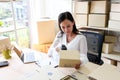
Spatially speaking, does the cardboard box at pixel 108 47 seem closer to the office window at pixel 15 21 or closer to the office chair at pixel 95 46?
the office chair at pixel 95 46

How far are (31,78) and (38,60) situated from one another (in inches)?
16.3

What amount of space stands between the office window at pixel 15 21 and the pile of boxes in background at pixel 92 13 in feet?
3.50

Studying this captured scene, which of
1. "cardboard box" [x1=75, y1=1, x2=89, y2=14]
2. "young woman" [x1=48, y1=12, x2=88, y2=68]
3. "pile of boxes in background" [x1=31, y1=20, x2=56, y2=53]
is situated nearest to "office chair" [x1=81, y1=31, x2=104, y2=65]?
"young woman" [x1=48, y1=12, x2=88, y2=68]

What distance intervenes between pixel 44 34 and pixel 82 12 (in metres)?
0.78

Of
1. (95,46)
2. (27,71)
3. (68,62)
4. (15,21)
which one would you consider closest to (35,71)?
(27,71)

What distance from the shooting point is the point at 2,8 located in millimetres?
2463

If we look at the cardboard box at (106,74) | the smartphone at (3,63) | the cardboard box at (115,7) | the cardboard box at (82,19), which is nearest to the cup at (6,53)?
the smartphone at (3,63)

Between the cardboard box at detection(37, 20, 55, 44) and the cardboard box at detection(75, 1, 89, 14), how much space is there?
532 millimetres

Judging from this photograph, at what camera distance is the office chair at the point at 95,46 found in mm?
1698

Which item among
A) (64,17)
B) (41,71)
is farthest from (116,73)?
(64,17)

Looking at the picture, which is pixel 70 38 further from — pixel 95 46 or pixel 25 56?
pixel 25 56

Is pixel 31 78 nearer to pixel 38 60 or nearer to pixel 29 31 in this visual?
pixel 38 60

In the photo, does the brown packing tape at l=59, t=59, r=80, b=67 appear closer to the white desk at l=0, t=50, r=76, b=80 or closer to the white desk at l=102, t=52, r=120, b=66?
the white desk at l=0, t=50, r=76, b=80

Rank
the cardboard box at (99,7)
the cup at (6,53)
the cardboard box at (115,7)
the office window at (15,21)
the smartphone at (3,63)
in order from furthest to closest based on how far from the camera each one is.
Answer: the office window at (15,21) → the cardboard box at (99,7) → the cardboard box at (115,7) → the cup at (6,53) → the smartphone at (3,63)
